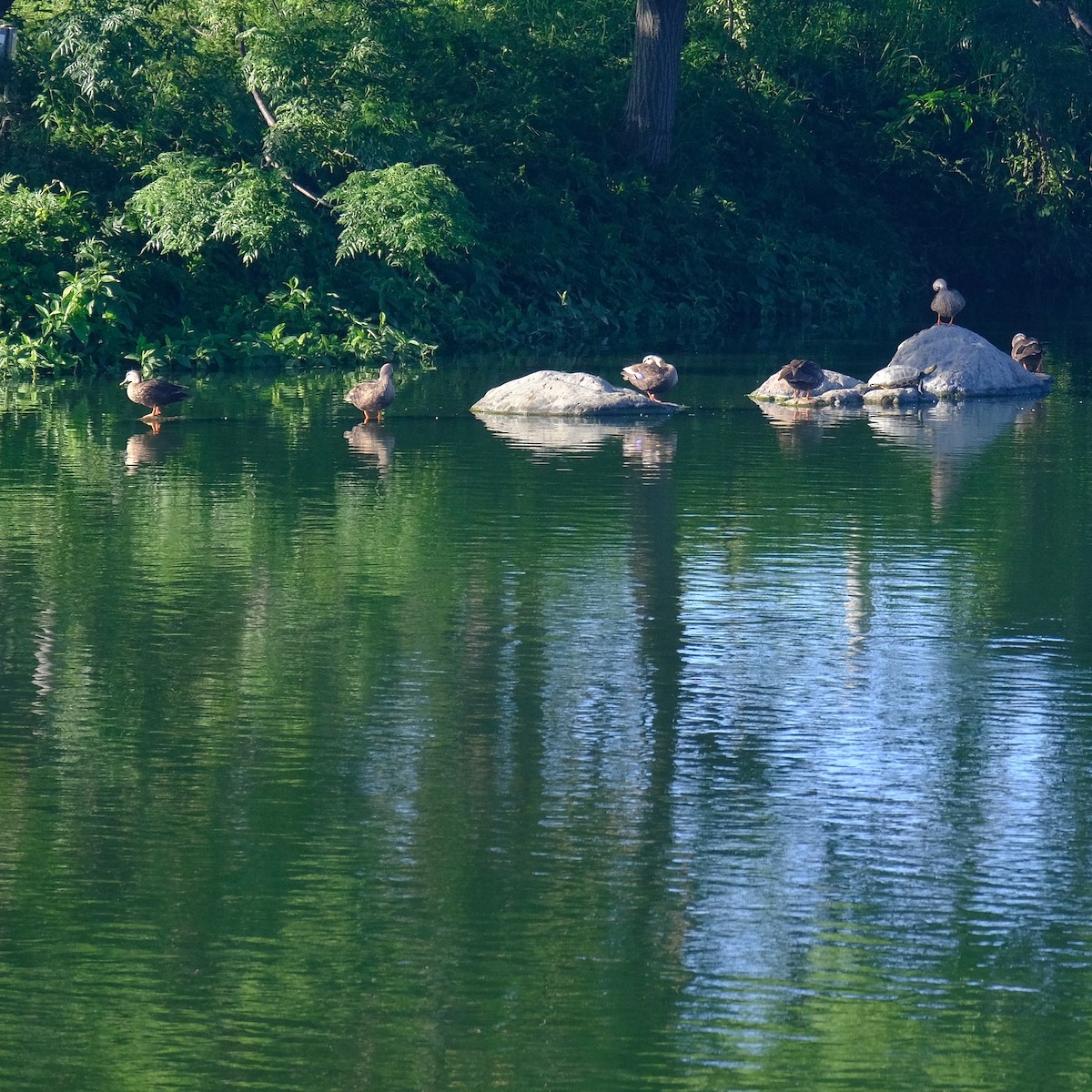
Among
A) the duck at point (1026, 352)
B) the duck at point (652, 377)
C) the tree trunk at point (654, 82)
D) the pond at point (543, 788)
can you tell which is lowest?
the pond at point (543, 788)

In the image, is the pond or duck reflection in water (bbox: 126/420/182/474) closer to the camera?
the pond

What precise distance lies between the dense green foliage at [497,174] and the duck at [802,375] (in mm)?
6656

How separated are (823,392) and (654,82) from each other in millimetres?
14482

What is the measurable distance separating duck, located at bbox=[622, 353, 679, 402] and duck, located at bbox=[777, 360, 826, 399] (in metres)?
1.24

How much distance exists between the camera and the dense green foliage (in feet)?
89.4

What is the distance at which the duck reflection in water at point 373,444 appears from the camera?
56.5 feet

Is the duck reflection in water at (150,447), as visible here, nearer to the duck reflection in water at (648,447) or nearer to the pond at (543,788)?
the pond at (543,788)

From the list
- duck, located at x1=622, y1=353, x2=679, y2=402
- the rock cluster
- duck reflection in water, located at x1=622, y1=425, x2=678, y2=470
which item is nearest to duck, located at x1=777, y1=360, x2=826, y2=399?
the rock cluster

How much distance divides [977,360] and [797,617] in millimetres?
13242

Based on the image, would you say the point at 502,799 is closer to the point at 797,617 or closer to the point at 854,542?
the point at 797,617

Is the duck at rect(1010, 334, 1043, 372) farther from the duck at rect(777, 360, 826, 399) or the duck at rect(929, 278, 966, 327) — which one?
the duck at rect(777, 360, 826, 399)

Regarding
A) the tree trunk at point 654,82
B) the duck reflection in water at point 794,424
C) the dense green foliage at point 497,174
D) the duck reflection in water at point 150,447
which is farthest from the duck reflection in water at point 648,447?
the tree trunk at point 654,82

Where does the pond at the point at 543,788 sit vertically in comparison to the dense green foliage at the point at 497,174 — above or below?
below

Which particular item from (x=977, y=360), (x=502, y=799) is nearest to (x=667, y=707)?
(x=502, y=799)
